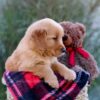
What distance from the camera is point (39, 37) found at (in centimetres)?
163

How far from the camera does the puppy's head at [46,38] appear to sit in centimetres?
163

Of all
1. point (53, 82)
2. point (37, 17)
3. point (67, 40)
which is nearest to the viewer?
point (53, 82)

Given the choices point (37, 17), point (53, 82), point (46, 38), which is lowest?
point (37, 17)

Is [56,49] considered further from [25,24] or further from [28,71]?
[25,24]

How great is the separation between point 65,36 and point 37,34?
0.18 meters

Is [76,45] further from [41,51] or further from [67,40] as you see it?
[41,51]

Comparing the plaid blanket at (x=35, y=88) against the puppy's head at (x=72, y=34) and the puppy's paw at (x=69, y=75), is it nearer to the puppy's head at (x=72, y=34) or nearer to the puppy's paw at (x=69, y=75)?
the puppy's paw at (x=69, y=75)

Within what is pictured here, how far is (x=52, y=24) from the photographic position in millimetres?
1642

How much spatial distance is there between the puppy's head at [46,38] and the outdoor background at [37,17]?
1.34m

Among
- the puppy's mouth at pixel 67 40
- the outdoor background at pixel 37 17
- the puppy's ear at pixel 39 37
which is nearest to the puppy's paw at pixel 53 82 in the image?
the puppy's ear at pixel 39 37

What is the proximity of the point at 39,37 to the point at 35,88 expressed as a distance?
17 cm

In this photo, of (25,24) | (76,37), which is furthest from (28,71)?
(25,24)

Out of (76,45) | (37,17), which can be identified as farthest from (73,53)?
(37,17)

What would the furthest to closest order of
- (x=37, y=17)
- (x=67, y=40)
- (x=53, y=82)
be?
(x=37, y=17)
(x=67, y=40)
(x=53, y=82)
